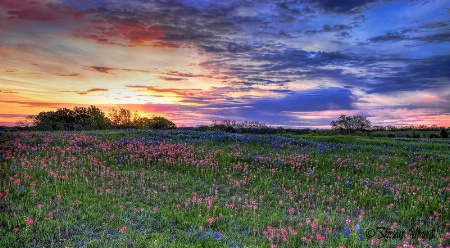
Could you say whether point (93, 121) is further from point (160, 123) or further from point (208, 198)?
point (208, 198)

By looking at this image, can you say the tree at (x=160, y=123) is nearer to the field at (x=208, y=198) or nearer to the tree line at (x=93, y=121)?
the tree line at (x=93, y=121)

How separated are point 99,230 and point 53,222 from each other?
109cm

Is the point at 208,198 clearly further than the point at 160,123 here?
No

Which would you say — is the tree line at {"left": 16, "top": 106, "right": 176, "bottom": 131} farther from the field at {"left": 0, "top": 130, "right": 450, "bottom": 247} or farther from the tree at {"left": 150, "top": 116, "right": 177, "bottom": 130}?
the field at {"left": 0, "top": 130, "right": 450, "bottom": 247}

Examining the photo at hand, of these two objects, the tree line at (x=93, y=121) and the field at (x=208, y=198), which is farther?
the tree line at (x=93, y=121)

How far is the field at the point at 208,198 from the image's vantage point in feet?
24.6

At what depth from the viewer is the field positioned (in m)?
7.51

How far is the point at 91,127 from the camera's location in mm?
41656

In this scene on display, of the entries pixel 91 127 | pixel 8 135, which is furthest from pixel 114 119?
pixel 8 135

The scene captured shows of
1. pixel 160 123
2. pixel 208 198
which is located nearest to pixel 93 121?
pixel 160 123

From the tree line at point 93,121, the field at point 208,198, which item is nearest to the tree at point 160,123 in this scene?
the tree line at point 93,121

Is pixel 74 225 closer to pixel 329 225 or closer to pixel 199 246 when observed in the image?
pixel 199 246

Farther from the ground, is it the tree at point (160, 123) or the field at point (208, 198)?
the tree at point (160, 123)

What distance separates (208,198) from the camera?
1053 cm
